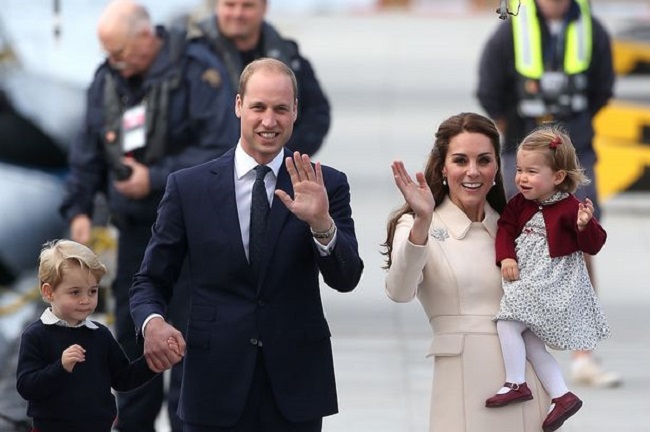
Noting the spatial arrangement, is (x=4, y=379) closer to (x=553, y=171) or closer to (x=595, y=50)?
(x=595, y=50)

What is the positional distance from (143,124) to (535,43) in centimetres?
229

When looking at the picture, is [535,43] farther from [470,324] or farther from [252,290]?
[252,290]

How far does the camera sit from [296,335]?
540 cm

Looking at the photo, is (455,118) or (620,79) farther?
(620,79)

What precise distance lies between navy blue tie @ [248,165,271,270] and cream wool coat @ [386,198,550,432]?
38cm

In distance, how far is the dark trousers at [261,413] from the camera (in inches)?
212

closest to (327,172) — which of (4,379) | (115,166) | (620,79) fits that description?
(115,166)

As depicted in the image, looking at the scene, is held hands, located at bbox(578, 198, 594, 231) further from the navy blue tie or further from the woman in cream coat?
the navy blue tie

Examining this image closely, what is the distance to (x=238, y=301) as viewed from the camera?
539cm

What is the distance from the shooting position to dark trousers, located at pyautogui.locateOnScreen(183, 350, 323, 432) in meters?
5.39

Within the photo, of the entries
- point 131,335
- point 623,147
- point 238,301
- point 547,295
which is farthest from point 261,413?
point 623,147

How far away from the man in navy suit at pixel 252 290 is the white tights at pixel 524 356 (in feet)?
1.55

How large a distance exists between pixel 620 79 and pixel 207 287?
16.4m

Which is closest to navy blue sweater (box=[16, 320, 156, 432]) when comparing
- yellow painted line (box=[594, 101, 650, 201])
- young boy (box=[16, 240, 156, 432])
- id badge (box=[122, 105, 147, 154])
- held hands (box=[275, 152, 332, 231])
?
young boy (box=[16, 240, 156, 432])
